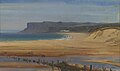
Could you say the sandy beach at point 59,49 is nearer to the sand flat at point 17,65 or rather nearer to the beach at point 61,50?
the beach at point 61,50

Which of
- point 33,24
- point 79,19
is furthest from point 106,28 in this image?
point 33,24

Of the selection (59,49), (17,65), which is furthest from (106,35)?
(17,65)

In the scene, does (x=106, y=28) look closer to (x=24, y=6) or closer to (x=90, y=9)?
(x=90, y=9)

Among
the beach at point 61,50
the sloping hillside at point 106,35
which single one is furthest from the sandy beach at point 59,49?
the sloping hillside at point 106,35

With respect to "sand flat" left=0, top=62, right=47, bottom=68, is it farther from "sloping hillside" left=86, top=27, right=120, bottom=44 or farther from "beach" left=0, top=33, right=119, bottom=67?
"sloping hillside" left=86, top=27, right=120, bottom=44

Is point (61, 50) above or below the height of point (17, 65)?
above

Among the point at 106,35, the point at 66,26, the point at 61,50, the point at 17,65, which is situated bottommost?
the point at 17,65

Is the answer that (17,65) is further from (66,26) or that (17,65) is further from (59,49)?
(66,26)

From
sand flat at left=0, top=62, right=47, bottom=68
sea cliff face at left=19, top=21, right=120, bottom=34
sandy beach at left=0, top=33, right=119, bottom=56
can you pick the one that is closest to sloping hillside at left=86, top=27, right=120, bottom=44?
sea cliff face at left=19, top=21, right=120, bottom=34

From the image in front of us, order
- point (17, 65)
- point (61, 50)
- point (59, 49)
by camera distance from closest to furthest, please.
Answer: point (17, 65)
point (61, 50)
point (59, 49)
